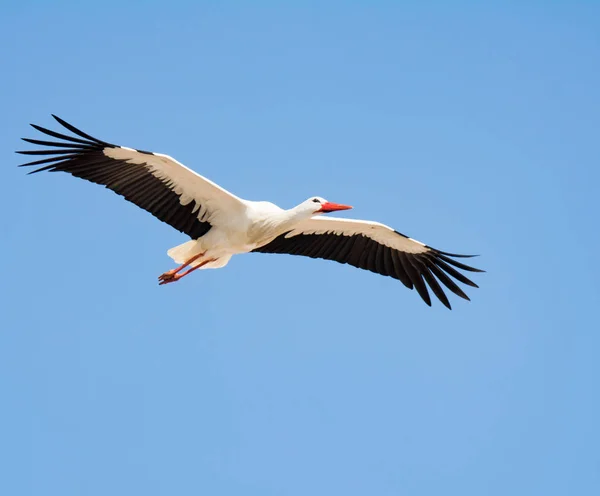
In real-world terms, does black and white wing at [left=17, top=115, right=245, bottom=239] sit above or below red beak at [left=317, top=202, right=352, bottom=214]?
below

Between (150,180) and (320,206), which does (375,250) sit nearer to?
(320,206)

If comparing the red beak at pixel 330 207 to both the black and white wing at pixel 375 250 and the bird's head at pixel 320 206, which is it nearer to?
the bird's head at pixel 320 206

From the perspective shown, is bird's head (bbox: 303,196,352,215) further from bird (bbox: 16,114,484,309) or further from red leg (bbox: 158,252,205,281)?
red leg (bbox: 158,252,205,281)

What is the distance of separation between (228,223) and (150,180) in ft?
3.29

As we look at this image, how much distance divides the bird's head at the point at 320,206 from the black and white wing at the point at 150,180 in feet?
2.48

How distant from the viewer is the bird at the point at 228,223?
12.4 metres

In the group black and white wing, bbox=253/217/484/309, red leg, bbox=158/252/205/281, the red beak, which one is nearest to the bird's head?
the red beak

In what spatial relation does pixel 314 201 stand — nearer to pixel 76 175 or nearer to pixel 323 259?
pixel 323 259

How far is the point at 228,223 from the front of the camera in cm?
1278

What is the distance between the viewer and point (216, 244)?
12875mm

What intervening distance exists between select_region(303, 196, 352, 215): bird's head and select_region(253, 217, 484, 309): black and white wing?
2.74 ft

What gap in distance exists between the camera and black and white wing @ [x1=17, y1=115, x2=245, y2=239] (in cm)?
1231

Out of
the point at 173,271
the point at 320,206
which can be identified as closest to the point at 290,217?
the point at 320,206

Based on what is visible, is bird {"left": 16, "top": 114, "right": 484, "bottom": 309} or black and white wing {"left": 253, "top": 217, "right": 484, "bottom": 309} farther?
black and white wing {"left": 253, "top": 217, "right": 484, "bottom": 309}
